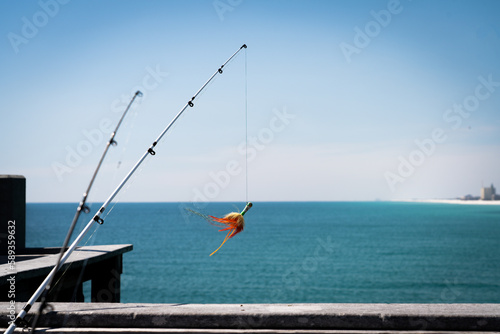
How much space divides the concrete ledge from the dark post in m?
6.77

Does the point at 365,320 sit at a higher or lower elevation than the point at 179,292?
higher

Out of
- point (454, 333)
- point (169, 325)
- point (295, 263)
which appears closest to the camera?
point (454, 333)

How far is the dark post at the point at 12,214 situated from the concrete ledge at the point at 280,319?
6.77 metres

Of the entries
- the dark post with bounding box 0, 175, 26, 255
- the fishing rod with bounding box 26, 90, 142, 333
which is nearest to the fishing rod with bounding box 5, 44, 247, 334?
the fishing rod with bounding box 26, 90, 142, 333

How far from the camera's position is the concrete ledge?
3.35 metres

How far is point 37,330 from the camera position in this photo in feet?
11.4

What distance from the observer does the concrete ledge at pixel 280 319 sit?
3.35 m

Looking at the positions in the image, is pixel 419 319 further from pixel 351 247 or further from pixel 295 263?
pixel 351 247

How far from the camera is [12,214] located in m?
9.64

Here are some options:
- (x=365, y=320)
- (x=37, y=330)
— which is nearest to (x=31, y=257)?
(x=37, y=330)

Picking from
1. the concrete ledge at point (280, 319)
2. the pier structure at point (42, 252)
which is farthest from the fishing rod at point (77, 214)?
the pier structure at point (42, 252)

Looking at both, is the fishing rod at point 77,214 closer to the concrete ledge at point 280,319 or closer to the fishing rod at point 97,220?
the fishing rod at point 97,220

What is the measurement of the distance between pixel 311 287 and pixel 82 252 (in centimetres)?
2638

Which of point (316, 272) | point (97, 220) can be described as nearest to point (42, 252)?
point (97, 220)
